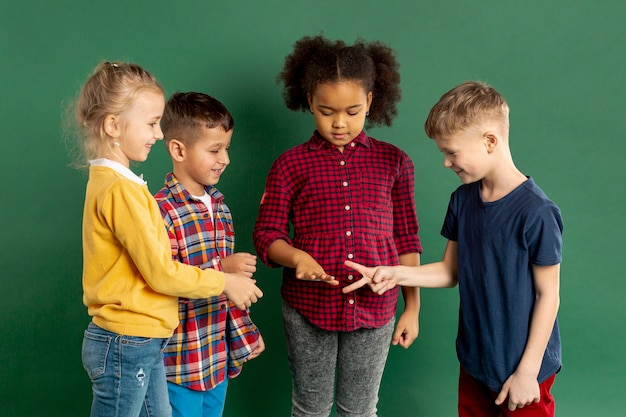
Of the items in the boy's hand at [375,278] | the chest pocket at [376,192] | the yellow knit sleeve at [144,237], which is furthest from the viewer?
the chest pocket at [376,192]

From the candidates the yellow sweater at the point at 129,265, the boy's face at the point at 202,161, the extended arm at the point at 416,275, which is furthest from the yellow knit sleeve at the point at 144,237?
the extended arm at the point at 416,275

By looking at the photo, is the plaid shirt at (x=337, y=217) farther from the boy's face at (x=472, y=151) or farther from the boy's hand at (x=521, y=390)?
the boy's hand at (x=521, y=390)

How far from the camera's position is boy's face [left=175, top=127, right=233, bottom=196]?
5.39 feet

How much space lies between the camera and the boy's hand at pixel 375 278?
1582 mm

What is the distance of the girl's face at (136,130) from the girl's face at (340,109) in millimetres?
454

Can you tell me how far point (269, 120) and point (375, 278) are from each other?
78cm

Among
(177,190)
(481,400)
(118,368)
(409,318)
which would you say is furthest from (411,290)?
(118,368)

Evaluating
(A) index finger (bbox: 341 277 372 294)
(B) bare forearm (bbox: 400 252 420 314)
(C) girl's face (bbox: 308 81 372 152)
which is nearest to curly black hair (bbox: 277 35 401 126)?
(C) girl's face (bbox: 308 81 372 152)

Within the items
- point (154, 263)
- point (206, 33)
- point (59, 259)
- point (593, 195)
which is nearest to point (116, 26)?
point (206, 33)

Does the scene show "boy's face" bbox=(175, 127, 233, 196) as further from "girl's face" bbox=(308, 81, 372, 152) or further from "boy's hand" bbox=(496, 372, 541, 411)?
"boy's hand" bbox=(496, 372, 541, 411)

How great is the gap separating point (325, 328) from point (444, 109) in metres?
0.68

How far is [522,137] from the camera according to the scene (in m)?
2.15

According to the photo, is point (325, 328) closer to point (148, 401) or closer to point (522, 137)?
point (148, 401)

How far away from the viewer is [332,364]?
1.76m
